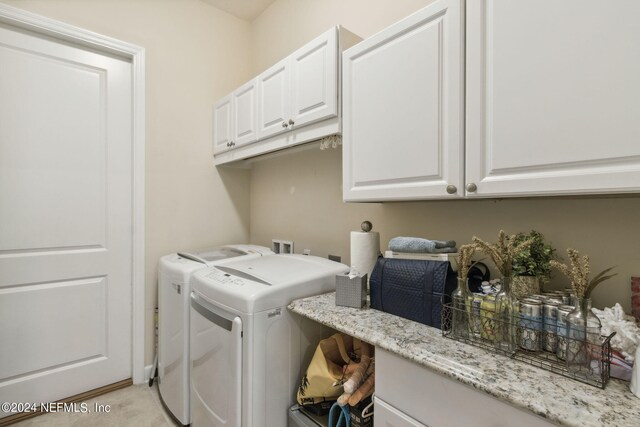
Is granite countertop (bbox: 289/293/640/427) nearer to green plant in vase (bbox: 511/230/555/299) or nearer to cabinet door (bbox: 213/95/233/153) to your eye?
green plant in vase (bbox: 511/230/555/299)

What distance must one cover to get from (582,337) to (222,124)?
2408 millimetres

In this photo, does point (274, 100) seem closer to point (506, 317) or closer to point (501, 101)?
point (501, 101)

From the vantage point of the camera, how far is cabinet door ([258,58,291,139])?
1.79m

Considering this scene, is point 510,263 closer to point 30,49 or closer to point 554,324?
point 554,324

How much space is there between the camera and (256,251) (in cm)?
218

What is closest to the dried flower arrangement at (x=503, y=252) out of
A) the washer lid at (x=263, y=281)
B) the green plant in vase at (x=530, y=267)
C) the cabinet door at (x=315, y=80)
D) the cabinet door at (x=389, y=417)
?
the green plant in vase at (x=530, y=267)

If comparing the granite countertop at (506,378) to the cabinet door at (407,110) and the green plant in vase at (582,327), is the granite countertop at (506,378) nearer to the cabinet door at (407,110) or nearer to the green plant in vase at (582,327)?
the green plant in vase at (582,327)

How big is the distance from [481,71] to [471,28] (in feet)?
0.49

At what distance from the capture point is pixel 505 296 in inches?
37.4

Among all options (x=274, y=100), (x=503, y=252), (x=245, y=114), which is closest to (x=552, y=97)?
(x=503, y=252)

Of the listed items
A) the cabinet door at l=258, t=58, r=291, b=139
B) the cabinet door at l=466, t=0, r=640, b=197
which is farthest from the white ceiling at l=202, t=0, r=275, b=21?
the cabinet door at l=466, t=0, r=640, b=197

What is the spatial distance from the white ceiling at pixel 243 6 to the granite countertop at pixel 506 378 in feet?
8.47

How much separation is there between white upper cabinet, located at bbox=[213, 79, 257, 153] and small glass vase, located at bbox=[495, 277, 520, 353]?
164 centimetres

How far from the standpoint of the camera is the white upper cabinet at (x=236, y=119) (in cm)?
209
